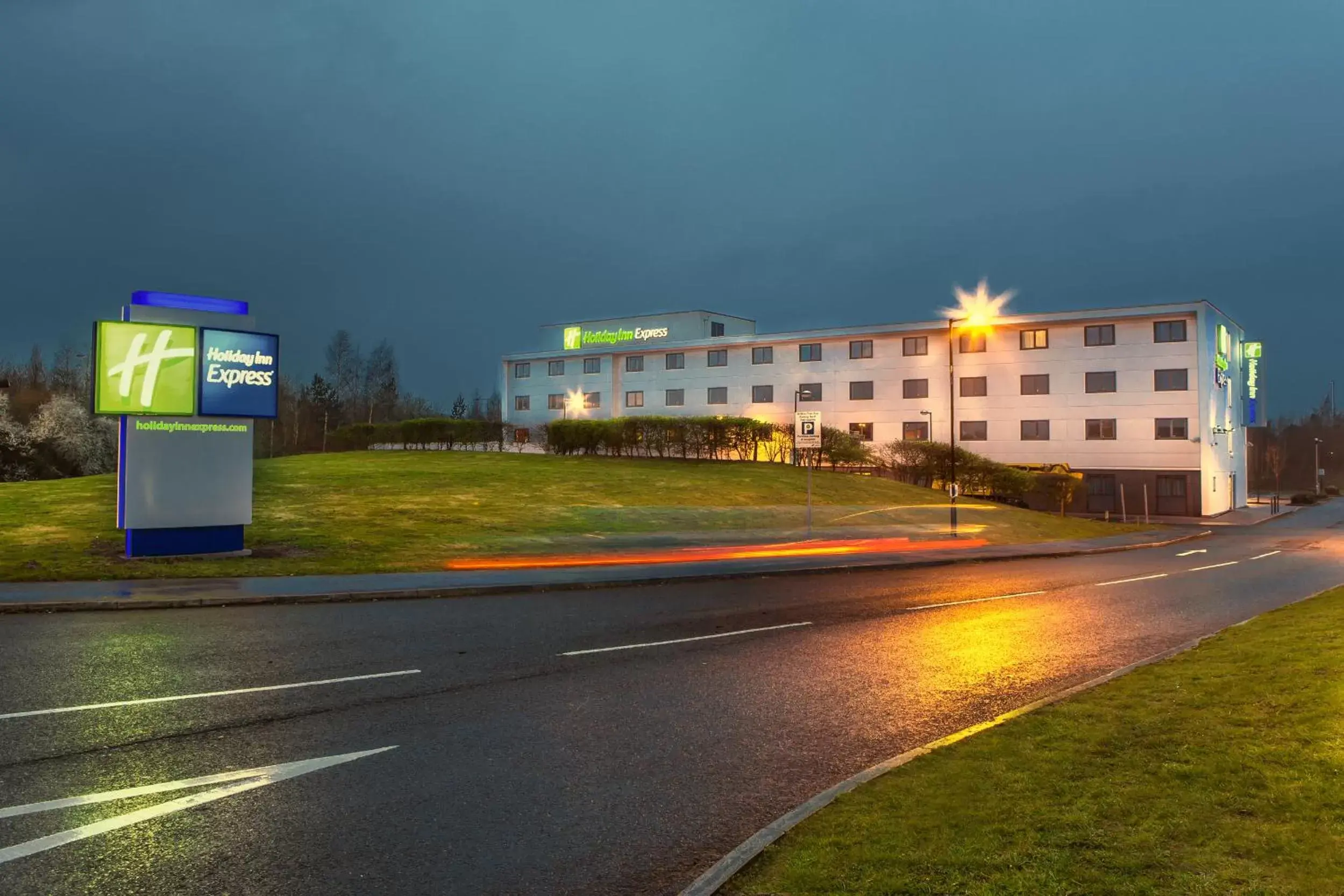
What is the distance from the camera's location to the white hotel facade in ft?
179

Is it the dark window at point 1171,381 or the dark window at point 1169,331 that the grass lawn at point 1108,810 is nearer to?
the dark window at point 1171,381

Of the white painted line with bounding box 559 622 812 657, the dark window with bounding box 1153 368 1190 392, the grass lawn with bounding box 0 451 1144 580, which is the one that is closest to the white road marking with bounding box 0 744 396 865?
the white painted line with bounding box 559 622 812 657

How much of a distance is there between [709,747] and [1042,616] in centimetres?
918

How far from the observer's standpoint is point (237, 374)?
19.5 m

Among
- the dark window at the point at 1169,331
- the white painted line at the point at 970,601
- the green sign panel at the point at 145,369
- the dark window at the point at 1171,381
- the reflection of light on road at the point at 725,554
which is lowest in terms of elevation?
the white painted line at the point at 970,601

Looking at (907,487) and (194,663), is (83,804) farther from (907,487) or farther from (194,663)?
(907,487)

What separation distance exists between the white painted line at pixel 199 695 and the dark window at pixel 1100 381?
5518cm

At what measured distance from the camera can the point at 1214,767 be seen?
597 cm

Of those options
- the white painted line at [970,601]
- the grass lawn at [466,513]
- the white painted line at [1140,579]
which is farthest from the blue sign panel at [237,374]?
the white painted line at [1140,579]

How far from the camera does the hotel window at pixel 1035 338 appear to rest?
5841 cm

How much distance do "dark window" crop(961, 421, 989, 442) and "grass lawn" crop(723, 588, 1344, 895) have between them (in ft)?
176

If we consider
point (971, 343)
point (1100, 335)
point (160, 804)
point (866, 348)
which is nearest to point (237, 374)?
point (160, 804)

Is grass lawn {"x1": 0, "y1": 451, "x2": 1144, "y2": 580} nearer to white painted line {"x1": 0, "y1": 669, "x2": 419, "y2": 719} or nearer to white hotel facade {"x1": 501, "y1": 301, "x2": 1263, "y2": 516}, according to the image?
white painted line {"x1": 0, "y1": 669, "x2": 419, "y2": 719}

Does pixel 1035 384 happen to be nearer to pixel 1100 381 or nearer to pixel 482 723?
pixel 1100 381
